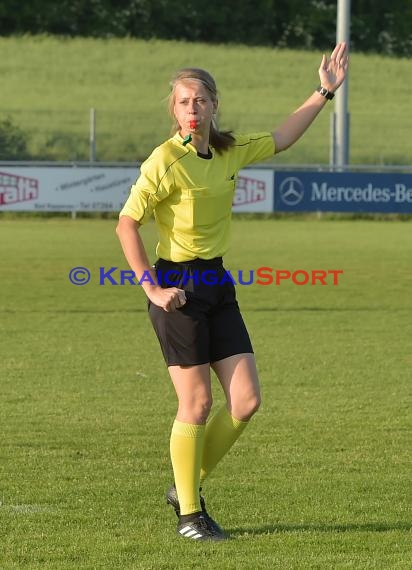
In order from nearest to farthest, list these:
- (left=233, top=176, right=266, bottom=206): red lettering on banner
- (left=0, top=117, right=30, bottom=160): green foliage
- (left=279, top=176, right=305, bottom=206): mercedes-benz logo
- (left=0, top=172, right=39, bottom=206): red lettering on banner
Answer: (left=0, top=172, right=39, bottom=206): red lettering on banner
(left=279, top=176, right=305, bottom=206): mercedes-benz logo
(left=233, top=176, right=266, bottom=206): red lettering on banner
(left=0, top=117, right=30, bottom=160): green foliage

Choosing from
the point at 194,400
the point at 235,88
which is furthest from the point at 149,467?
the point at 235,88

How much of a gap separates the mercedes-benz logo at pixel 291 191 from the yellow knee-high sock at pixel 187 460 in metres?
16.2

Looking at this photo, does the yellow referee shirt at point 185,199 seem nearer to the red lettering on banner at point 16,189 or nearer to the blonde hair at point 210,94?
the blonde hair at point 210,94

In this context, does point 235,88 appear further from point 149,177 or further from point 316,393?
point 149,177

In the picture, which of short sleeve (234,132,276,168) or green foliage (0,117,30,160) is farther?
green foliage (0,117,30,160)

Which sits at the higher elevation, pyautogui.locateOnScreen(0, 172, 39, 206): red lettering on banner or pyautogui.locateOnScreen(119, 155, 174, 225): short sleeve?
pyautogui.locateOnScreen(119, 155, 174, 225): short sleeve

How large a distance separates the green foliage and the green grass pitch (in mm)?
18105

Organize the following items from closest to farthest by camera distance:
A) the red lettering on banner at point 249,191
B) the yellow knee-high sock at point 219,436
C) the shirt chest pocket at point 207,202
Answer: the shirt chest pocket at point 207,202
the yellow knee-high sock at point 219,436
the red lettering on banner at point 249,191

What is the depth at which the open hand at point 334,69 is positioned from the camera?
20.1ft

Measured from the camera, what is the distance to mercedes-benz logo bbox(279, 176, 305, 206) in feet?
71.3

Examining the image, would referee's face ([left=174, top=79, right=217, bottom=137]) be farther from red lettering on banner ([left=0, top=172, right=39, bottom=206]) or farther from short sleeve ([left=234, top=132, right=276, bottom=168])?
red lettering on banner ([left=0, top=172, right=39, bottom=206])

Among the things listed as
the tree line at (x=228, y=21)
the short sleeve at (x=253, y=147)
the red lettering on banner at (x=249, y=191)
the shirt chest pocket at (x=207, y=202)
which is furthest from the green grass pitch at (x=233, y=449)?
the tree line at (x=228, y=21)

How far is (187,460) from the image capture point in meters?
5.58

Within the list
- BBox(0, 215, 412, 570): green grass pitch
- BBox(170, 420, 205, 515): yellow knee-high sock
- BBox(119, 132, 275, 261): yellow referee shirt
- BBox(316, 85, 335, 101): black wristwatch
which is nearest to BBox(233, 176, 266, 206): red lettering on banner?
BBox(0, 215, 412, 570): green grass pitch
